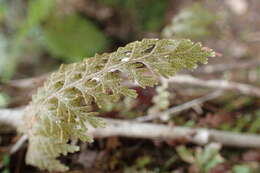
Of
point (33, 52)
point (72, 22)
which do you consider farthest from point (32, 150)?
point (33, 52)

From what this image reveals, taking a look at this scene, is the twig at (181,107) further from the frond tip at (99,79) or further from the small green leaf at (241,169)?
the frond tip at (99,79)

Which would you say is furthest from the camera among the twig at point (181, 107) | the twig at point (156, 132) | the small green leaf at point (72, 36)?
the small green leaf at point (72, 36)

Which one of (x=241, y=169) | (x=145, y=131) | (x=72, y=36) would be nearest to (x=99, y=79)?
(x=145, y=131)

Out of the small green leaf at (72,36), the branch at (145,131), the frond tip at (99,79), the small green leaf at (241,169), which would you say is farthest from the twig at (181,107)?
the small green leaf at (72,36)

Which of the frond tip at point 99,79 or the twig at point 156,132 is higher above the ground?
the twig at point 156,132

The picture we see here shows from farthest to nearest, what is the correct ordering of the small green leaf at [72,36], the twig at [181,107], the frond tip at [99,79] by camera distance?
the small green leaf at [72,36] < the twig at [181,107] < the frond tip at [99,79]

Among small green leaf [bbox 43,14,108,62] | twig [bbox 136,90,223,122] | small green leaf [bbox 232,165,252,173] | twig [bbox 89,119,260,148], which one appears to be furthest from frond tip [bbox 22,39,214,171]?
small green leaf [bbox 43,14,108,62]

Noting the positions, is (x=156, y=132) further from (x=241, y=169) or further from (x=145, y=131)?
(x=241, y=169)

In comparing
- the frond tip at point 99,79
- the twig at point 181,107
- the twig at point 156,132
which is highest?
the twig at point 181,107

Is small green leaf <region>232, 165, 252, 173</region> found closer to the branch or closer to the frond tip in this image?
the branch
